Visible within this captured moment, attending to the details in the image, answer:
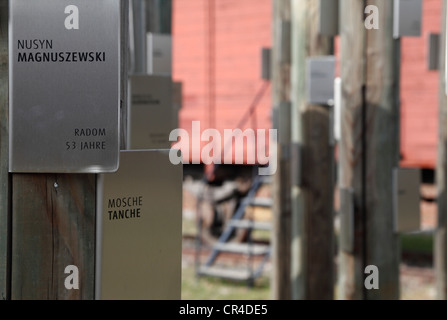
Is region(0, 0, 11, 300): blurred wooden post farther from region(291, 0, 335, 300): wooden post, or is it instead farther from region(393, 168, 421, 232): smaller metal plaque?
region(291, 0, 335, 300): wooden post

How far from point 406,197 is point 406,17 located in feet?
3.02

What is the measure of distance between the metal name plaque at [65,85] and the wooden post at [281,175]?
470 centimetres

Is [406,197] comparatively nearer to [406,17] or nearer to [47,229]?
[406,17]

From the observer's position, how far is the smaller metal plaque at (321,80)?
528 centimetres

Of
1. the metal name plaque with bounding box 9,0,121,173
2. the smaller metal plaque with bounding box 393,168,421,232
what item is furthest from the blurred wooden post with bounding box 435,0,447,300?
the metal name plaque with bounding box 9,0,121,173

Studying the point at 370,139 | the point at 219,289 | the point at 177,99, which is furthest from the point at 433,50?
the point at 219,289

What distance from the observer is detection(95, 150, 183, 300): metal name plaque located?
6.23 feet

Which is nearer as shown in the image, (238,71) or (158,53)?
(158,53)

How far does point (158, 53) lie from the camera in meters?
5.29

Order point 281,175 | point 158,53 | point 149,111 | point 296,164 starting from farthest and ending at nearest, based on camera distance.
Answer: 1. point 281,175
2. point 296,164
3. point 158,53
4. point 149,111

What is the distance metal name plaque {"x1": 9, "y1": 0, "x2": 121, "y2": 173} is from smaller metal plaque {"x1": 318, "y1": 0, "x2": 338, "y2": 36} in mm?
3163

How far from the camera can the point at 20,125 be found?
183cm

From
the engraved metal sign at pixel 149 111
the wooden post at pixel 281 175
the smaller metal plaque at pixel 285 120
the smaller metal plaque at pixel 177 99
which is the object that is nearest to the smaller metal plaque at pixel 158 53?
the smaller metal plaque at pixel 177 99

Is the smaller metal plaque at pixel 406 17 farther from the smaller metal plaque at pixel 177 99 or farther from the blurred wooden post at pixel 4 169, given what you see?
the blurred wooden post at pixel 4 169
